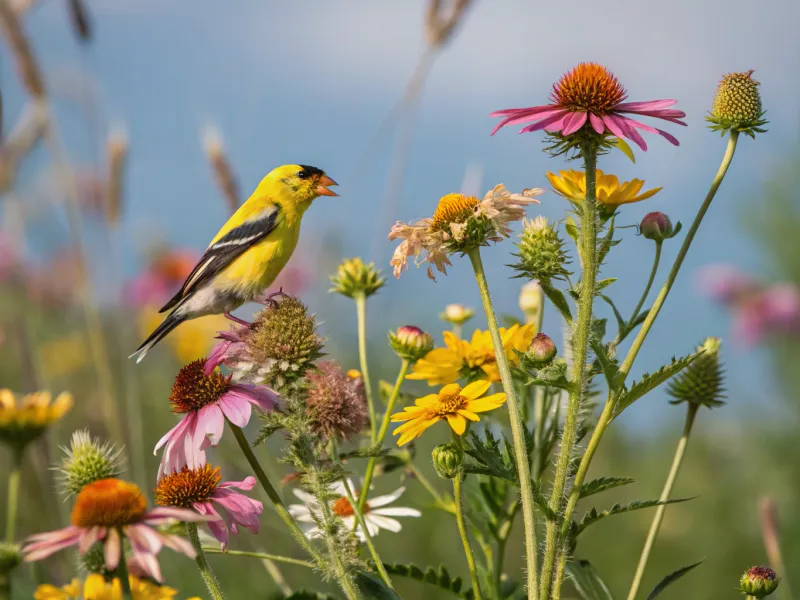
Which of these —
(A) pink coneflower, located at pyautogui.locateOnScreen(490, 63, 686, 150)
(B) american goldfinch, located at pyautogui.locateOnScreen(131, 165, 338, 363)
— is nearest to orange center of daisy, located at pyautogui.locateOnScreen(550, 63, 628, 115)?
(A) pink coneflower, located at pyautogui.locateOnScreen(490, 63, 686, 150)

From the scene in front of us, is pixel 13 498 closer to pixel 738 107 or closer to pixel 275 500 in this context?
pixel 275 500

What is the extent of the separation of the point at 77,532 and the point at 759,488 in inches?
178

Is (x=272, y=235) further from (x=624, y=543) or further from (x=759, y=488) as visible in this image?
(x=759, y=488)

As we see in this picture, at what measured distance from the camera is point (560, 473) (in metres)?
1.08

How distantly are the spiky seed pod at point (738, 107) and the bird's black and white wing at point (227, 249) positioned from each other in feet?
3.59

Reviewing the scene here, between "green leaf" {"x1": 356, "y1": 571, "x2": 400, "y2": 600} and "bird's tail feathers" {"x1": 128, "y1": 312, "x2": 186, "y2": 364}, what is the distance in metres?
0.80

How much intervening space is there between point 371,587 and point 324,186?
49.6 inches

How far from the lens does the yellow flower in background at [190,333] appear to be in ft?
10.7

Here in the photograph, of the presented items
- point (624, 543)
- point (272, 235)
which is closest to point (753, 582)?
point (272, 235)

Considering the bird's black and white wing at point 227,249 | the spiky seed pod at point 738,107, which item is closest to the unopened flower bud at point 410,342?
the spiky seed pod at point 738,107

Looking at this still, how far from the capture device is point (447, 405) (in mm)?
1254

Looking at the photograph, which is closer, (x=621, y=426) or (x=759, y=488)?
(x=759, y=488)

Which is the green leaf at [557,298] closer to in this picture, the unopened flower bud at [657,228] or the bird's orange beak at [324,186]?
the unopened flower bud at [657,228]

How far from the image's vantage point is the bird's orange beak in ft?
7.10
